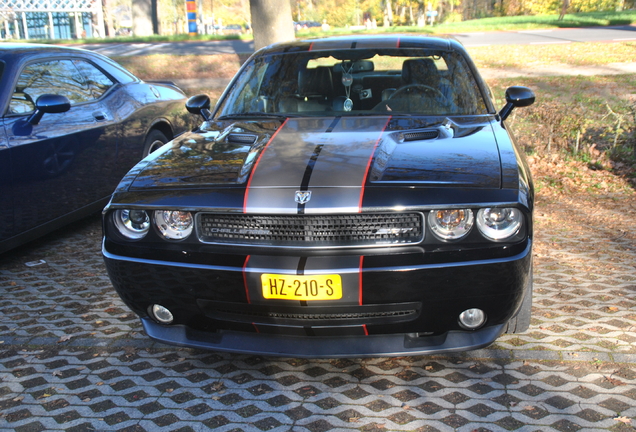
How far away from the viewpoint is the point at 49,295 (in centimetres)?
443

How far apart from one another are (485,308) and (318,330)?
725 mm

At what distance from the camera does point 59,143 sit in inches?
196

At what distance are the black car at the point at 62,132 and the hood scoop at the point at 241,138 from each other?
1.86 m

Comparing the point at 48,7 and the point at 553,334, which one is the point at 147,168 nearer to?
the point at 553,334

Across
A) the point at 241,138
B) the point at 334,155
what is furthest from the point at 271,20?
the point at 334,155

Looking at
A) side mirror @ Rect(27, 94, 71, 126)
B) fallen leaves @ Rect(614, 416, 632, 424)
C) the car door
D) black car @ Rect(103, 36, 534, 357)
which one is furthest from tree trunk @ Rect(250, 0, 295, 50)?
fallen leaves @ Rect(614, 416, 632, 424)

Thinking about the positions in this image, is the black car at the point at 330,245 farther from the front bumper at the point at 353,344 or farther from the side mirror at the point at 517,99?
the side mirror at the point at 517,99

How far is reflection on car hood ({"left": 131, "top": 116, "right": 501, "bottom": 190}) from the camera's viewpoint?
2.85 meters

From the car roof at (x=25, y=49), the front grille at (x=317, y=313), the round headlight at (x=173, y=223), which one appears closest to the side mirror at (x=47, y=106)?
the car roof at (x=25, y=49)

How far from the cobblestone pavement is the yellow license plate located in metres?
0.55

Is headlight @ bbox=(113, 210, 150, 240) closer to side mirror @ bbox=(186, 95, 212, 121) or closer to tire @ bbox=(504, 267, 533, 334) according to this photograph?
side mirror @ bbox=(186, 95, 212, 121)

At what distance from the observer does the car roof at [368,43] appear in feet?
14.8

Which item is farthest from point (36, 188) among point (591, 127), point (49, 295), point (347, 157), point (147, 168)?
point (591, 127)

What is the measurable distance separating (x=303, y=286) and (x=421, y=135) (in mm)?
1181
